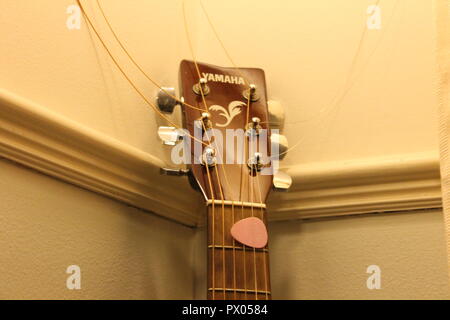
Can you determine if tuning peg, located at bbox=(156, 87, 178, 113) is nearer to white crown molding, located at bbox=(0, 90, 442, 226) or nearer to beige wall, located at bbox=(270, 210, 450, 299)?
white crown molding, located at bbox=(0, 90, 442, 226)

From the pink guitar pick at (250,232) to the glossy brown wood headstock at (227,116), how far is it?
0.06 m

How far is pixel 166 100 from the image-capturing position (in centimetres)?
102

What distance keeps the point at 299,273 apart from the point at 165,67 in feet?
1.44

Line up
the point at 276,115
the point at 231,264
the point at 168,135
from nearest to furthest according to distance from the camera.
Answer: the point at 231,264, the point at 168,135, the point at 276,115

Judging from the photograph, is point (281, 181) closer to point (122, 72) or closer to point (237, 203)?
point (237, 203)

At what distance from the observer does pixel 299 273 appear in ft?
3.41

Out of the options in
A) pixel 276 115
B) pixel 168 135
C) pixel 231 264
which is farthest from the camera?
pixel 276 115

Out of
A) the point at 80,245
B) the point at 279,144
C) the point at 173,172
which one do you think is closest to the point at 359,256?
the point at 279,144

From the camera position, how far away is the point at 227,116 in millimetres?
1033

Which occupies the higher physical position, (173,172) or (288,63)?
(288,63)

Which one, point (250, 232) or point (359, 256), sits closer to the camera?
point (250, 232)

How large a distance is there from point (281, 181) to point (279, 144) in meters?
0.08

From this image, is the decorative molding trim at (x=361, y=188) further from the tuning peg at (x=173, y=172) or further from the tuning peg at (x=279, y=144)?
the tuning peg at (x=173, y=172)

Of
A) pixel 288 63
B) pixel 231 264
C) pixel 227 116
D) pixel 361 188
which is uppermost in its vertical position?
pixel 288 63
